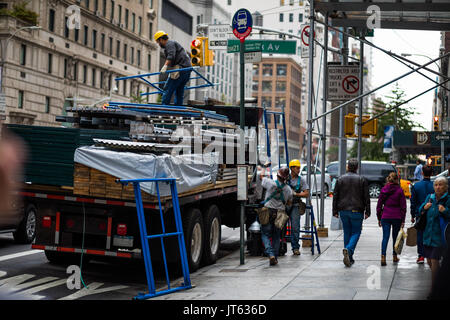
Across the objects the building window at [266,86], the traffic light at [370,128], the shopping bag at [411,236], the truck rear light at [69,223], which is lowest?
the shopping bag at [411,236]

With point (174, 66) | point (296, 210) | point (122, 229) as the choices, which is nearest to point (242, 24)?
point (174, 66)

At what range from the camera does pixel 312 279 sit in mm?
10992

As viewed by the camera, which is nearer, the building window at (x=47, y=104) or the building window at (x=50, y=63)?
the building window at (x=47, y=104)

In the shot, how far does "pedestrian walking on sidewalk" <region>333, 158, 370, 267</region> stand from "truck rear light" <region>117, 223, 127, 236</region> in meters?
3.82

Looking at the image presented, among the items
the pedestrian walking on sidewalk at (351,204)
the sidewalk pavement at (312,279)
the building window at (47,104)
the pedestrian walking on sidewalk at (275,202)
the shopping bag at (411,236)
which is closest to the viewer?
the sidewalk pavement at (312,279)

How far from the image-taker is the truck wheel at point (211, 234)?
1277 centimetres

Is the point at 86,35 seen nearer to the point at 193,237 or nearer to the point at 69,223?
the point at 193,237

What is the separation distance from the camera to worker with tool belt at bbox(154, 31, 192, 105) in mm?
15312

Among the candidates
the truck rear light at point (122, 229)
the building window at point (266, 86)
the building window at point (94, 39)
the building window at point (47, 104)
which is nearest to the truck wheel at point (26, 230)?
the truck rear light at point (122, 229)

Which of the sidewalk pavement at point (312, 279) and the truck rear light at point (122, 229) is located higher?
the truck rear light at point (122, 229)

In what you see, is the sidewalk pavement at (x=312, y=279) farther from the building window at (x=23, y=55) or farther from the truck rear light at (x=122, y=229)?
the building window at (x=23, y=55)

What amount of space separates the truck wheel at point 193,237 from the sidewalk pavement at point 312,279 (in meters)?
0.23

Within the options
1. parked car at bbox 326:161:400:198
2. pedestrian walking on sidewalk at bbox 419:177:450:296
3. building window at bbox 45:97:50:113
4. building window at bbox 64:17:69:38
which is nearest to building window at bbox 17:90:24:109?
building window at bbox 45:97:50:113
